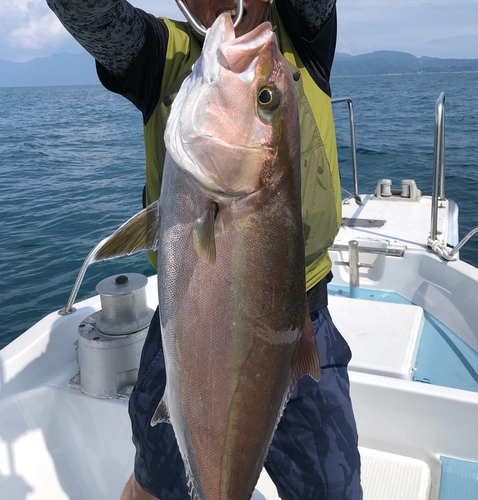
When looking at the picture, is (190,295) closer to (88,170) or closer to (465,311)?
(465,311)

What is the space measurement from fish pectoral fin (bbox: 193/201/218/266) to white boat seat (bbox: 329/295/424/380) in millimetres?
2358

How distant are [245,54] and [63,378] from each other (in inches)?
94.6

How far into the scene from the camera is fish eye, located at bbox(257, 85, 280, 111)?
1.22 m

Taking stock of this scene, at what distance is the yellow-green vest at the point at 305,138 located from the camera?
177 cm

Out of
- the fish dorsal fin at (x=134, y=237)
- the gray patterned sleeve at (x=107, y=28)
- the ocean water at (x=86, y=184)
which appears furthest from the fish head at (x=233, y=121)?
the ocean water at (x=86, y=184)

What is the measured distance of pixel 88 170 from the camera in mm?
15508

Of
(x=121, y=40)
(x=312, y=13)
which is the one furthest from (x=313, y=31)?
(x=121, y=40)

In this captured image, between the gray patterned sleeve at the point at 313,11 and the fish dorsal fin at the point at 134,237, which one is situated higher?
the gray patterned sleeve at the point at 313,11

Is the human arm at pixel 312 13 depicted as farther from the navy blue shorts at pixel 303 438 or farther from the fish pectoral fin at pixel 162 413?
the fish pectoral fin at pixel 162 413

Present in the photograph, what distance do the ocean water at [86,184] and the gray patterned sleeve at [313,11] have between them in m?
5.98

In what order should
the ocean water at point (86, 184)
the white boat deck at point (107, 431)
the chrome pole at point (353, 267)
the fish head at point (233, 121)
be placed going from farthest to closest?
the ocean water at point (86, 184) → the chrome pole at point (353, 267) → the white boat deck at point (107, 431) → the fish head at point (233, 121)

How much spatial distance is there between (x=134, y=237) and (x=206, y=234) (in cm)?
24

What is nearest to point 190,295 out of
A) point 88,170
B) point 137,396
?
point 137,396

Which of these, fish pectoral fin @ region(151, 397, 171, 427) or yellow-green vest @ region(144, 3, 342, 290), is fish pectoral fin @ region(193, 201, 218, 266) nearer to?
fish pectoral fin @ region(151, 397, 171, 427)
